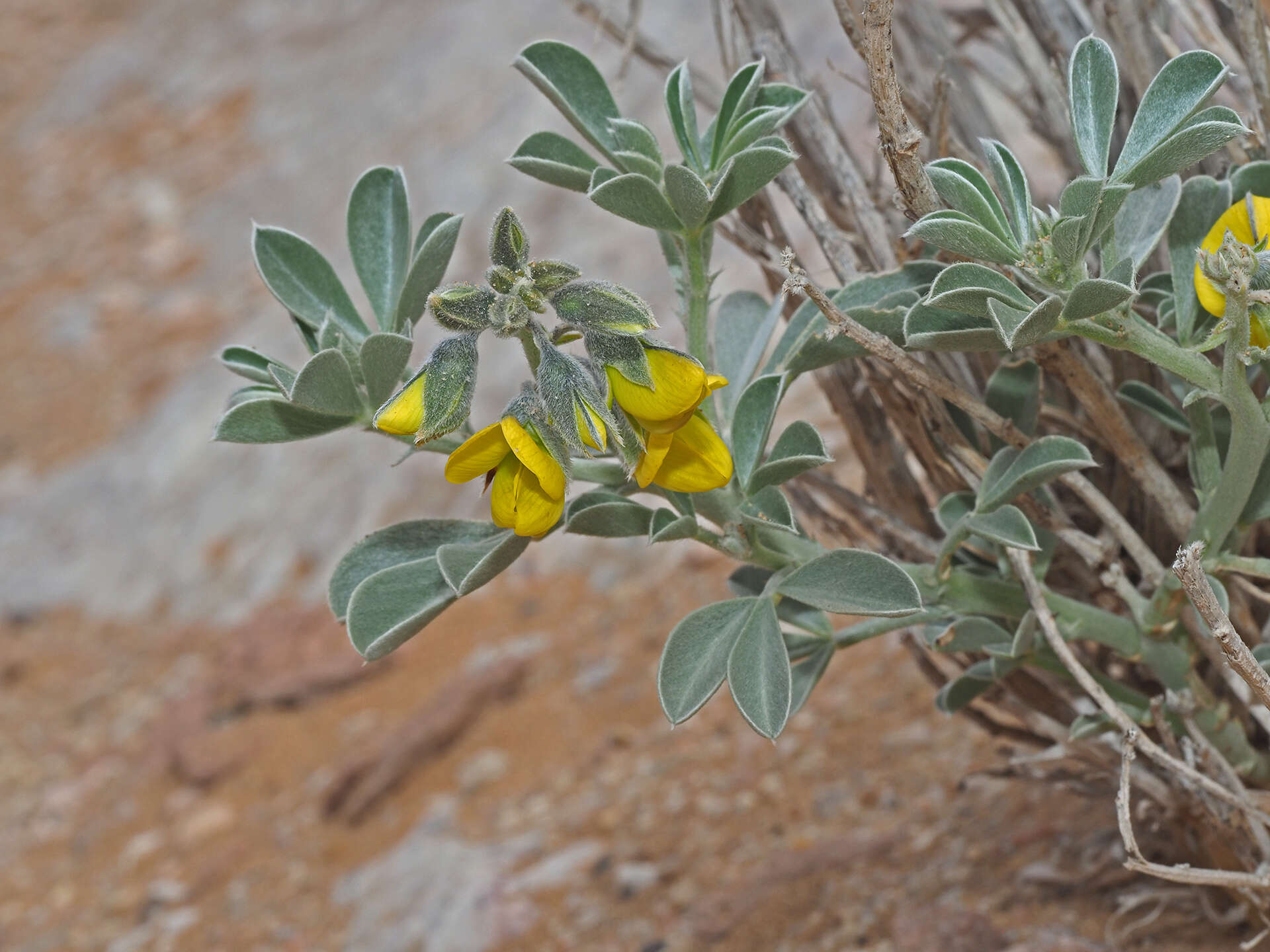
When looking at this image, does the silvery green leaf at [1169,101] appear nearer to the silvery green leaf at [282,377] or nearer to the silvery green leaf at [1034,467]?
the silvery green leaf at [1034,467]

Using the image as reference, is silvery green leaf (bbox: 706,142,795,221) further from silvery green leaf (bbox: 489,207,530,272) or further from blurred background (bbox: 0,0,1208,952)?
blurred background (bbox: 0,0,1208,952)

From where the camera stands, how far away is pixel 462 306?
912 millimetres

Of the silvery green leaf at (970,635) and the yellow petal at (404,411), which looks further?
the silvery green leaf at (970,635)

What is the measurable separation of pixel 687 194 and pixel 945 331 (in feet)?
0.72

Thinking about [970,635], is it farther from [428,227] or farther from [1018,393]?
[428,227]

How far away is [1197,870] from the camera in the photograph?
1028mm

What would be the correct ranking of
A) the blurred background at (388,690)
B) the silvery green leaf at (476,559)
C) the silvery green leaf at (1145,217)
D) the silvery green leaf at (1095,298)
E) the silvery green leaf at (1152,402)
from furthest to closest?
the blurred background at (388,690)
the silvery green leaf at (1152,402)
the silvery green leaf at (1145,217)
the silvery green leaf at (476,559)
the silvery green leaf at (1095,298)

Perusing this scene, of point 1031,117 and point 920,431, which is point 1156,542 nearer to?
point 920,431

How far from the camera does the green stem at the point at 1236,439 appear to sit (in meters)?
0.88

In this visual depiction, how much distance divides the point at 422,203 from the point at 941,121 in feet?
13.1

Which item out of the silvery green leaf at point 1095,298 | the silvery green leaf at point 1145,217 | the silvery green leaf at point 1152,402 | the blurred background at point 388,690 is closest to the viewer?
the silvery green leaf at point 1095,298

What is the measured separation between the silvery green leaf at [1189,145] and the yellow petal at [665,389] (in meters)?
0.35

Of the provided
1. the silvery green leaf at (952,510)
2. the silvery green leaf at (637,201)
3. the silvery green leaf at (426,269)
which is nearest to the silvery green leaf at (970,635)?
the silvery green leaf at (952,510)

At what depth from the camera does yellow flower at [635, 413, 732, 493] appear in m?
Result: 0.93
